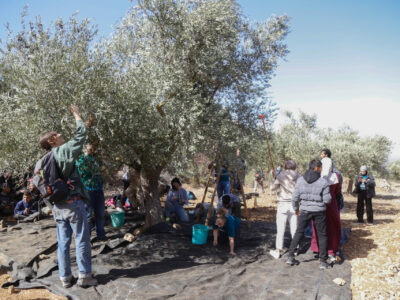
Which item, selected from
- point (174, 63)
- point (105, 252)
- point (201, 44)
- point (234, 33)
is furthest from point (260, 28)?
point (105, 252)

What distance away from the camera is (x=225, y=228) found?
21.0 ft

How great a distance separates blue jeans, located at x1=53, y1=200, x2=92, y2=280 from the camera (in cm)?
423

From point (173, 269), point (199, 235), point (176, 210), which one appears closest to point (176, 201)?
point (176, 210)

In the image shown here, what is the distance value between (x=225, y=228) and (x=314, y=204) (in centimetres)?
201

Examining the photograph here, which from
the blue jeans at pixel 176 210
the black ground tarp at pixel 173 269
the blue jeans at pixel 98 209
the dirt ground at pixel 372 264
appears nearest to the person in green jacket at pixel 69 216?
the black ground tarp at pixel 173 269

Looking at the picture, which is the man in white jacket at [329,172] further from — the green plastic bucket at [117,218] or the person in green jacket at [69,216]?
→ the green plastic bucket at [117,218]

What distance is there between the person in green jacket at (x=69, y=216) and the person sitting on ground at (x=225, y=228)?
2.80 metres

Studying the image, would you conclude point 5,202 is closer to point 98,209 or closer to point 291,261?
point 98,209

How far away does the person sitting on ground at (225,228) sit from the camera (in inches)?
240

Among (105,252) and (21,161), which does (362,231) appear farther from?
(21,161)

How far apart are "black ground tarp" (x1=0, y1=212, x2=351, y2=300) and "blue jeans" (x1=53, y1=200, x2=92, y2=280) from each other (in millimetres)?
323

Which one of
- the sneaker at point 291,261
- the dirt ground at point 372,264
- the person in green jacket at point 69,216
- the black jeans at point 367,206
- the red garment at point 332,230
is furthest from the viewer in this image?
the black jeans at point 367,206

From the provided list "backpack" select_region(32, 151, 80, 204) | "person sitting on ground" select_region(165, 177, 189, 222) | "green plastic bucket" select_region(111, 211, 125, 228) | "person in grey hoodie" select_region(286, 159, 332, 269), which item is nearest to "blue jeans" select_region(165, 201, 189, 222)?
"person sitting on ground" select_region(165, 177, 189, 222)

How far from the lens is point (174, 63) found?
5918mm
